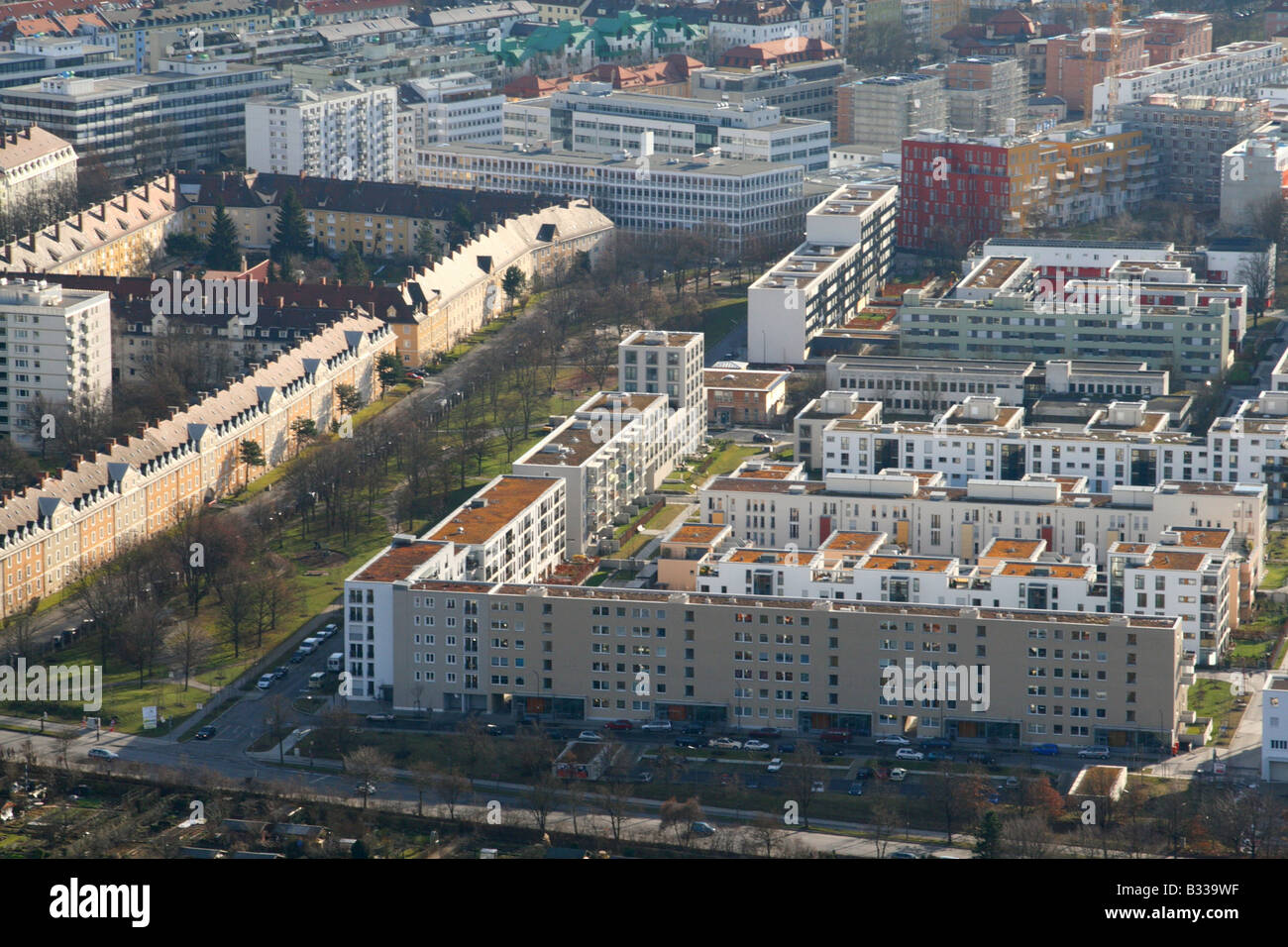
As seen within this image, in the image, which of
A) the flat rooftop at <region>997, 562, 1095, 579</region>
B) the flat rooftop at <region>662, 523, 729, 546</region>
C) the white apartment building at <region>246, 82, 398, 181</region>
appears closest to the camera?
the flat rooftop at <region>997, 562, 1095, 579</region>

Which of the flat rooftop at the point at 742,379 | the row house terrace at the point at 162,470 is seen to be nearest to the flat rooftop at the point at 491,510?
the row house terrace at the point at 162,470

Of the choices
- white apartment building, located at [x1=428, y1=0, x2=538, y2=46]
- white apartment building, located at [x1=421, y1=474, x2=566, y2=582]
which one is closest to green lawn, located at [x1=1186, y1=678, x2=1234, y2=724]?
white apartment building, located at [x1=421, y1=474, x2=566, y2=582]

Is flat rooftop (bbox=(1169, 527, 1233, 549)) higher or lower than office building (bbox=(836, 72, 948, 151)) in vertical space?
lower

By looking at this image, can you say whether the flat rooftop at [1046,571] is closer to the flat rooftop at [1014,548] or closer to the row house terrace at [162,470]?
the flat rooftop at [1014,548]

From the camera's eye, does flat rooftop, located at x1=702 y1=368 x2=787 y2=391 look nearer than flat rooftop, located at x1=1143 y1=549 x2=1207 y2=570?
No

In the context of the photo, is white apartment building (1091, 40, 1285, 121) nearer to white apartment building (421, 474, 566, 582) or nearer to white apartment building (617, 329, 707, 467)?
white apartment building (617, 329, 707, 467)
